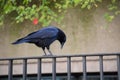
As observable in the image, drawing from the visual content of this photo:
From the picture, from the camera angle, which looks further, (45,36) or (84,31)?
(84,31)

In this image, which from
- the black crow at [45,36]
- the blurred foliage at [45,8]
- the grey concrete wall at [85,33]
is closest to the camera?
the black crow at [45,36]

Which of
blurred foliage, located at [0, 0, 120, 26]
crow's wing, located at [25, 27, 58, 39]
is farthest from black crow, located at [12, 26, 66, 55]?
blurred foliage, located at [0, 0, 120, 26]

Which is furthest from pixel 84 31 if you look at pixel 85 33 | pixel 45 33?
pixel 45 33

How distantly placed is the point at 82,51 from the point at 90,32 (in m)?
0.44

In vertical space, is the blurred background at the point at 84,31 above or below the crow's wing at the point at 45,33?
above

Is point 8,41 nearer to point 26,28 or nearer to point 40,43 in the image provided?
point 26,28

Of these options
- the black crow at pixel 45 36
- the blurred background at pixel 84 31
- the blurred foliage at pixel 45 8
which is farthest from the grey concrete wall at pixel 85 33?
the black crow at pixel 45 36

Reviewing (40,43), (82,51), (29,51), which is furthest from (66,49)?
(40,43)

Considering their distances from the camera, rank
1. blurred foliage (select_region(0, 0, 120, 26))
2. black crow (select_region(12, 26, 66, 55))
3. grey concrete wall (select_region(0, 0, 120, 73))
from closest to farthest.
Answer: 1. black crow (select_region(12, 26, 66, 55))
2. blurred foliage (select_region(0, 0, 120, 26))
3. grey concrete wall (select_region(0, 0, 120, 73))

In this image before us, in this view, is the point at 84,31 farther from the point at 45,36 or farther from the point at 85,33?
the point at 45,36

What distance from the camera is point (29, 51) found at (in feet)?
25.6

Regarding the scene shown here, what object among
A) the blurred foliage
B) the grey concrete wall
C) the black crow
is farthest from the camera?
the grey concrete wall

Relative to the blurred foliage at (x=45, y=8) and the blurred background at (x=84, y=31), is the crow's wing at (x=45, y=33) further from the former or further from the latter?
the blurred background at (x=84, y=31)

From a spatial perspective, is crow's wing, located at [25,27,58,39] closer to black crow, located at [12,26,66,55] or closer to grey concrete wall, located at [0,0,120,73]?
black crow, located at [12,26,66,55]
